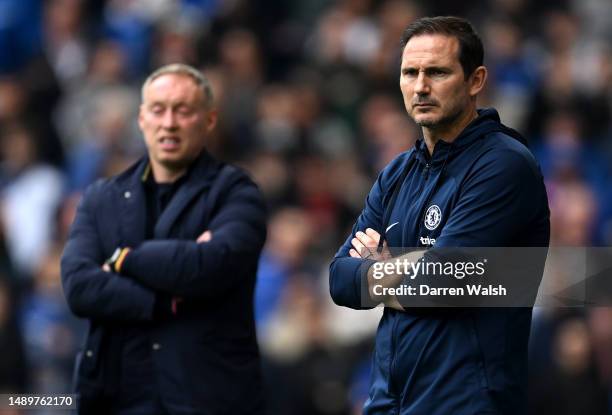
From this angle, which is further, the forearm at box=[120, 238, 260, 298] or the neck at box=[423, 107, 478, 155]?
the forearm at box=[120, 238, 260, 298]

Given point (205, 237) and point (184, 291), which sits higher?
point (205, 237)

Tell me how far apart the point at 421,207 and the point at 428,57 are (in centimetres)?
54

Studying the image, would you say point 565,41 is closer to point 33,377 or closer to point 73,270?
point 33,377

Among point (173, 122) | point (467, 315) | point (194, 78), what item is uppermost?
point (194, 78)

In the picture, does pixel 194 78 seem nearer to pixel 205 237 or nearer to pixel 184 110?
pixel 184 110

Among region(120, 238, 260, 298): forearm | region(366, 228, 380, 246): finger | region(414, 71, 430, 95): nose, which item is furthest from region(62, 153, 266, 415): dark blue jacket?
region(414, 71, 430, 95): nose

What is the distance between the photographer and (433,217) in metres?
4.90

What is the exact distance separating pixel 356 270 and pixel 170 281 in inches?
42.7

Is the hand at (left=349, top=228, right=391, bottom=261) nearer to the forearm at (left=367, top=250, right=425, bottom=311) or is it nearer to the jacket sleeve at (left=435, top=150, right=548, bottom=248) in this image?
the forearm at (left=367, top=250, right=425, bottom=311)

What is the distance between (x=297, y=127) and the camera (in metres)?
11.7

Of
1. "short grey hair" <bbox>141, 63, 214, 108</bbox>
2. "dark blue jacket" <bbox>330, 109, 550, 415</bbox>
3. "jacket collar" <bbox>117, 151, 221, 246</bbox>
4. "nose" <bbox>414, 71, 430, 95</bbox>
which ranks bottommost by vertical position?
"dark blue jacket" <bbox>330, 109, 550, 415</bbox>

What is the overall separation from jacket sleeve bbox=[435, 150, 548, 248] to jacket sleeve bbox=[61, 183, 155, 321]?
1.59 m

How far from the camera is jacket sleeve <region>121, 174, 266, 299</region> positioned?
229 inches

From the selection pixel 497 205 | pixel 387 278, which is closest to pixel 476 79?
pixel 497 205
